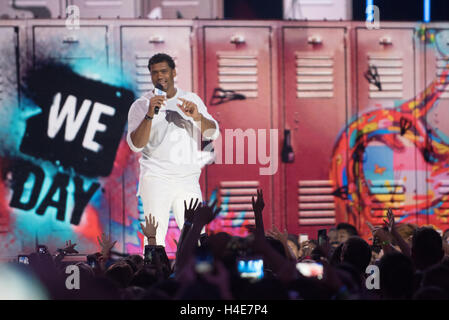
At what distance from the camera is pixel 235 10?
697 centimetres

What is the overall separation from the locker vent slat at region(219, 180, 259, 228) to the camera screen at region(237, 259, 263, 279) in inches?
153

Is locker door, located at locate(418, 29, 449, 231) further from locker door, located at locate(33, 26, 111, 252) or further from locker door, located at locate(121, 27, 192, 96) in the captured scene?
locker door, located at locate(33, 26, 111, 252)

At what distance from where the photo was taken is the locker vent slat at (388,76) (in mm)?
7027

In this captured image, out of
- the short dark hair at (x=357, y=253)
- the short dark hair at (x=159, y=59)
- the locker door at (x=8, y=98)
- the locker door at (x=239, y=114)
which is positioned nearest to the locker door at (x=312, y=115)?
the locker door at (x=239, y=114)

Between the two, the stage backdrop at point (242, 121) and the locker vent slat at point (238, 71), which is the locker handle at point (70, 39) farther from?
the locker vent slat at point (238, 71)

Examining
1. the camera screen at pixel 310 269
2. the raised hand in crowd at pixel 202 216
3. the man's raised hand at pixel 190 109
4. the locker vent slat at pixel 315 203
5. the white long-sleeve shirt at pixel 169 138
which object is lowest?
the locker vent slat at pixel 315 203

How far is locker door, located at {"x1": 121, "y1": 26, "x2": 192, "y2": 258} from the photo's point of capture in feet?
21.9

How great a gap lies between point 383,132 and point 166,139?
2.47m

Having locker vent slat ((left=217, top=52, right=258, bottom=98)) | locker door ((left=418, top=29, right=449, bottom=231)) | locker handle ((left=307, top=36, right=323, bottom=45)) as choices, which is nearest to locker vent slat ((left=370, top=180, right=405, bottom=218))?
locker door ((left=418, top=29, right=449, bottom=231))

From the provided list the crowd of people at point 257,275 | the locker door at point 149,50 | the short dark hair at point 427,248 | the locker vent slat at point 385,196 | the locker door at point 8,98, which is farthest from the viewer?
the locker vent slat at point 385,196

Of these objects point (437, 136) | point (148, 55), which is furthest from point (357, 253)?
point (437, 136)

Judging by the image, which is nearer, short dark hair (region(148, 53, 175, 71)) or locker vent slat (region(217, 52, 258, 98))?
short dark hair (region(148, 53, 175, 71))

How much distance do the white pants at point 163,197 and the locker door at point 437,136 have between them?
2705mm
